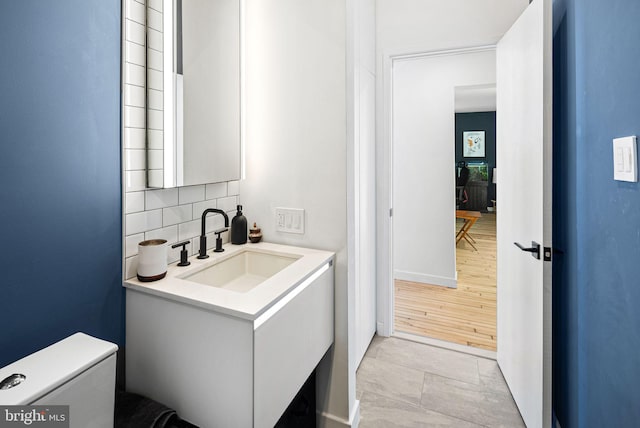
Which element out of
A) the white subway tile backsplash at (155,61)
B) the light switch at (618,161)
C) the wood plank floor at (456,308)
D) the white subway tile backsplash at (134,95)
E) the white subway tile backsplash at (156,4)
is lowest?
the wood plank floor at (456,308)

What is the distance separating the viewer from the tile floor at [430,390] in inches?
71.8

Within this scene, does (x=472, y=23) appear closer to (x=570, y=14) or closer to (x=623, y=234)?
(x=570, y=14)

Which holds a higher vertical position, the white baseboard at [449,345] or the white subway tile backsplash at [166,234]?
the white subway tile backsplash at [166,234]

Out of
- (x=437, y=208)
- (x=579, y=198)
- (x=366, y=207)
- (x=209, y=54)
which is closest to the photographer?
(x=579, y=198)

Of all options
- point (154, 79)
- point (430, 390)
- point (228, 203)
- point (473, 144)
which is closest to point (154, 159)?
point (154, 79)

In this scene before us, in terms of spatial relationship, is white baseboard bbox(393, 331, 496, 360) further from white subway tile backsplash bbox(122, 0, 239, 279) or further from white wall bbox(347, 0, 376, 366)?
white subway tile backsplash bbox(122, 0, 239, 279)

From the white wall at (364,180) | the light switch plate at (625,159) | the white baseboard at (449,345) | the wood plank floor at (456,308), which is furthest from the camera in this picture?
the wood plank floor at (456,308)

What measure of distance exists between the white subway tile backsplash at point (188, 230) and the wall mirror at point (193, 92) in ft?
0.63

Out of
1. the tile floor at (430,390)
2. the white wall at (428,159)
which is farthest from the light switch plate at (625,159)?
the white wall at (428,159)

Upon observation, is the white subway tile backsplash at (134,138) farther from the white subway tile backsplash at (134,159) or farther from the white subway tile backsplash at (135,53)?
the white subway tile backsplash at (135,53)

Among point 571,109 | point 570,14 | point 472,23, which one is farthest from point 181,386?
point 472,23

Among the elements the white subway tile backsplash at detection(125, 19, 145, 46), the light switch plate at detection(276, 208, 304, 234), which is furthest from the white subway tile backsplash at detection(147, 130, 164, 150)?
the light switch plate at detection(276, 208, 304, 234)

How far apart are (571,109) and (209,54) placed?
5.03ft

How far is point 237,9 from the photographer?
1.69m
